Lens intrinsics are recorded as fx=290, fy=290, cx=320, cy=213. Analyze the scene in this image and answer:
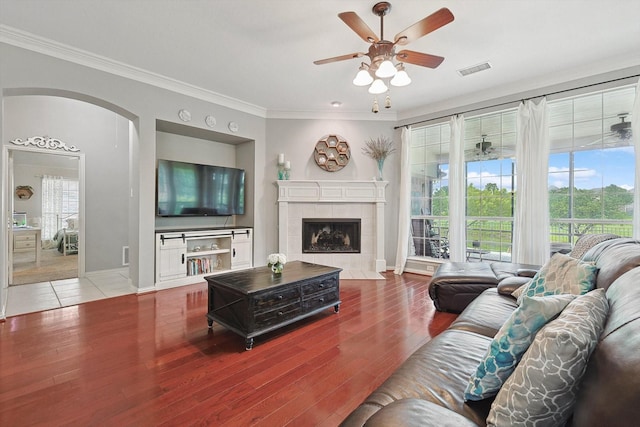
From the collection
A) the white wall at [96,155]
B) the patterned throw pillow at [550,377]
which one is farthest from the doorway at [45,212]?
the patterned throw pillow at [550,377]

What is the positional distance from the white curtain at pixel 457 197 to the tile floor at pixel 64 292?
15.8 ft

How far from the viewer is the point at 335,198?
528 centimetres

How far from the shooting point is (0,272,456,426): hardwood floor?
1671mm

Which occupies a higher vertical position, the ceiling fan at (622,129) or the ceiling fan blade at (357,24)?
the ceiling fan blade at (357,24)

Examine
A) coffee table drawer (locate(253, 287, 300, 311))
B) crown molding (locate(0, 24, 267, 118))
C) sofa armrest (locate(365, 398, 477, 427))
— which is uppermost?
crown molding (locate(0, 24, 267, 118))

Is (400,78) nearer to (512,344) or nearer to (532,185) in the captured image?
(512,344)

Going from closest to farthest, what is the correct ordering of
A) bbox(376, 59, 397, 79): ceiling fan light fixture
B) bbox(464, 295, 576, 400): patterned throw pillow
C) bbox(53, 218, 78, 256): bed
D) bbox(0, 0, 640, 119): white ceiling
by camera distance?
bbox(464, 295, 576, 400): patterned throw pillow → bbox(376, 59, 397, 79): ceiling fan light fixture → bbox(0, 0, 640, 119): white ceiling → bbox(53, 218, 78, 256): bed

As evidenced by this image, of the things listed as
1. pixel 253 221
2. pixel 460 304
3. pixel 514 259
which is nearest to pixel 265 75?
pixel 253 221

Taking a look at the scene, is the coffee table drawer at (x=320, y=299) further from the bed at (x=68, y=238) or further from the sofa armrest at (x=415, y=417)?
the bed at (x=68, y=238)

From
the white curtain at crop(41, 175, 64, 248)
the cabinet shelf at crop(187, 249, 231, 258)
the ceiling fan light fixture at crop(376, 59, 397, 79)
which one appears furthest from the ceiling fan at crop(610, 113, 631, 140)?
the white curtain at crop(41, 175, 64, 248)

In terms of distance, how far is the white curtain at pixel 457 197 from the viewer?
4.67m

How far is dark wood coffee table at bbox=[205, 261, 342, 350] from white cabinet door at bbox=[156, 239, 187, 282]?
1.82 metres

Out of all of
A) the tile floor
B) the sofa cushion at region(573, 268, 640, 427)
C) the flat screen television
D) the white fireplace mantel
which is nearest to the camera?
the sofa cushion at region(573, 268, 640, 427)

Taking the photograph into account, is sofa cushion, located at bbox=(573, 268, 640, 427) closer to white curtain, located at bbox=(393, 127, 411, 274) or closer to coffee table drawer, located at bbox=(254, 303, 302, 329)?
coffee table drawer, located at bbox=(254, 303, 302, 329)
